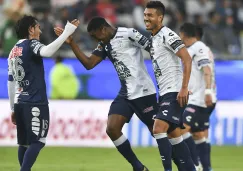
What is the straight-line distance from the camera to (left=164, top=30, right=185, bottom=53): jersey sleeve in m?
10.4

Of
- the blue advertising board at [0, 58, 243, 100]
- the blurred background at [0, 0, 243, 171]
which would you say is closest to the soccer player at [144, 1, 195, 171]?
the blurred background at [0, 0, 243, 171]

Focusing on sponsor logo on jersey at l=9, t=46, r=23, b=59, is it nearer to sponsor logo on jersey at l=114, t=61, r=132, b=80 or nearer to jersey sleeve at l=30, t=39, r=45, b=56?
jersey sleeve at l=30, t=39, r=45, b=56

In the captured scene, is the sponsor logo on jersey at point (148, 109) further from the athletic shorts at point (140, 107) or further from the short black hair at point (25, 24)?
the short black hair at point (25, 24)

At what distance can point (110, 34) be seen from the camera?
1126cm

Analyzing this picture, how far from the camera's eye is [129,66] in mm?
11188

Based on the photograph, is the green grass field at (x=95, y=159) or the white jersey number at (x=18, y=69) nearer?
the white jersey number at (x=18, y=69)

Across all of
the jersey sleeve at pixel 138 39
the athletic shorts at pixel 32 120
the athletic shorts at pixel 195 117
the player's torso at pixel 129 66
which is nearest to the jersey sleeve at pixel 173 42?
the jersey sleeve at pixel 138 39

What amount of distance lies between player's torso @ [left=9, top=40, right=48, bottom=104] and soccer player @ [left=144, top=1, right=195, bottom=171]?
158 centimetres

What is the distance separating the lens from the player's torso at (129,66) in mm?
11203

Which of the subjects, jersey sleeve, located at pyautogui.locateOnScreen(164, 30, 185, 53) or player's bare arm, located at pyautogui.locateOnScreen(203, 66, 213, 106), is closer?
jersey sleeve, located at pyautogui.locateOnScreen(164, 30, 185, 53)

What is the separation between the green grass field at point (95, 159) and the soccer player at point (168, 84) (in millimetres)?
2783

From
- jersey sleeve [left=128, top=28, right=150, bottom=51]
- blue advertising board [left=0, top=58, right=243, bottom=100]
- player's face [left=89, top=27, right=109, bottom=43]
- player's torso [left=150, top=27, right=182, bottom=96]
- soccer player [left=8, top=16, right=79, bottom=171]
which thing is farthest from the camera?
blue advertising board [left=0, top=58, right=243, bottom=100]

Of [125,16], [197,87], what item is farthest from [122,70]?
[125,16]

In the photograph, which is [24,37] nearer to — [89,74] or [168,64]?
Result: [168,64]
